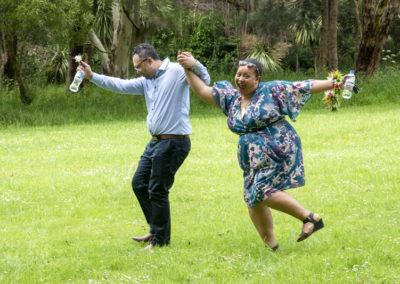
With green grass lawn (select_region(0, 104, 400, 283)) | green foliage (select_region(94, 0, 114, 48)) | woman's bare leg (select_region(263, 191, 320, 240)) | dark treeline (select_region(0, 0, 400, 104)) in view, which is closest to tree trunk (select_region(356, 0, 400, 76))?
dark treeline (select_region(0, 0, 400, 104))

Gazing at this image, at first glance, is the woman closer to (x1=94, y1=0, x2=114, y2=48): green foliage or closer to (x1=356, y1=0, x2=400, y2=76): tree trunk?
(x1=356, y1=0, x2=400, y2=76): tree trunk

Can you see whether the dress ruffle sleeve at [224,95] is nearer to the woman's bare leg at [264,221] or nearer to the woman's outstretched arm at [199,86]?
the woman's outstretched arm at [199,86]

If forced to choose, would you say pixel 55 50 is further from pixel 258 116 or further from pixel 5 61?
pixel 258 116

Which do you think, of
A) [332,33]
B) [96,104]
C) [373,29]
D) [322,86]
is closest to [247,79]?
[322,86]

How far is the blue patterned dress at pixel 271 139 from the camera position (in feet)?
18.9

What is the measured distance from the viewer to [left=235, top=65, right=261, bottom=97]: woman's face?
230 inches

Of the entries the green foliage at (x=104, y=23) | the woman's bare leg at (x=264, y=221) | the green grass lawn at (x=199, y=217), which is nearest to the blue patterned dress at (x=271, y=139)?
the woman's bare leg at (x=264, y=221)

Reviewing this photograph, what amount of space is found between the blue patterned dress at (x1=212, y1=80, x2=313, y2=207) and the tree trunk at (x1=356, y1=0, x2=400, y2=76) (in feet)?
62.6

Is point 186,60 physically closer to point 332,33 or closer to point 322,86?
point 322,86

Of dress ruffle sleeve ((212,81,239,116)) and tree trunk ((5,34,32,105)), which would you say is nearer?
dress ruffle sleeve ((212,81,239,116))

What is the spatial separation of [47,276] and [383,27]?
20.3 metres

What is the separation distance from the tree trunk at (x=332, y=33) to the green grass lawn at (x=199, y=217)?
1074cm

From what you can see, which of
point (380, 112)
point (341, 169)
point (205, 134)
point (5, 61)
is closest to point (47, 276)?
point (341, 169)

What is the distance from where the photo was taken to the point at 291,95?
5.82 meters
